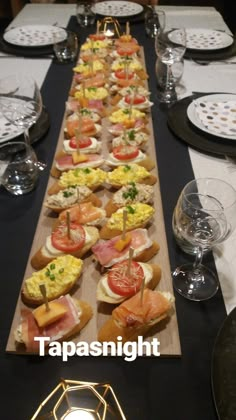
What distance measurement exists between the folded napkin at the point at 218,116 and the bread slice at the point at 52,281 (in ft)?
2.69

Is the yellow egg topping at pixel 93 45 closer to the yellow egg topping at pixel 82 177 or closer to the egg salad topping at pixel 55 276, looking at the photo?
the yellow egg topping at pixel 82 177

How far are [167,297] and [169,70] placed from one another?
4.35ft

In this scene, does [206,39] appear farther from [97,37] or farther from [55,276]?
[55,276]

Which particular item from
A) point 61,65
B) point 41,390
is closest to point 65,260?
point 41,390

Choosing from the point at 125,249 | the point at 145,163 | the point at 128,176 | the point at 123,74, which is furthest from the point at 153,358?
the point at 123,74

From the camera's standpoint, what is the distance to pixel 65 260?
1.00m

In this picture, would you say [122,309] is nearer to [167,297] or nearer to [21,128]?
[167,297]

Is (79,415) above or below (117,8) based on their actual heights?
below

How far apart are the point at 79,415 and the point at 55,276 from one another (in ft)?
1.04

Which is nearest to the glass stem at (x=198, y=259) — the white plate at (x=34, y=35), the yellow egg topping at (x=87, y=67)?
the yellow egg topping at (x=87, y=67)

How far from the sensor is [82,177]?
131cm

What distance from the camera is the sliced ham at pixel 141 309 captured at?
2.83 ft

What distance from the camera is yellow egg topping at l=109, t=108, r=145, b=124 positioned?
165 cm

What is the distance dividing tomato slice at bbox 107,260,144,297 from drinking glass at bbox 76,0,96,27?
7.22ft
